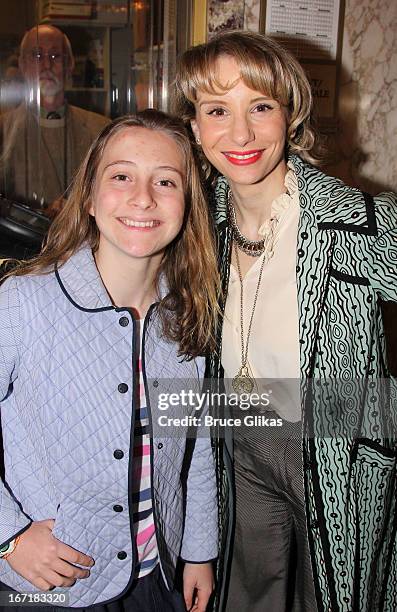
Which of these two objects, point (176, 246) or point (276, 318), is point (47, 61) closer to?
point (176, 246)

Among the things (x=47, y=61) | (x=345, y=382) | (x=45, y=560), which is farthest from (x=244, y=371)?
(x=47, y=61)

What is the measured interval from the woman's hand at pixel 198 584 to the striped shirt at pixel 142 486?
0.22 meters

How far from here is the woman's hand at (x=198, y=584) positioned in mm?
1698

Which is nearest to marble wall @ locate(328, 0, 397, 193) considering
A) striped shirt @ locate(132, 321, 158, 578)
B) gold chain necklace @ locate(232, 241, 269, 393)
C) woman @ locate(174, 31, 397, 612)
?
woman @ locate(174, 31, 397, 612)

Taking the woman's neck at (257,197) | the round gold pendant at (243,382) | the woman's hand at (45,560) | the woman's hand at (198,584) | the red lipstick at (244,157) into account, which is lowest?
the woman's hand at (198,584)

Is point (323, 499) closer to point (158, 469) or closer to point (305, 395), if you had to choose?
point (305, 395)

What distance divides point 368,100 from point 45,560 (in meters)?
2.33

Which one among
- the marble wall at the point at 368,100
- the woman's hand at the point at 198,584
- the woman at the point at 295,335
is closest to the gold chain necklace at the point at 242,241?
the woman at the point at 295,335

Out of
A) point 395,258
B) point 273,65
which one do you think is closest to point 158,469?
point 395,258

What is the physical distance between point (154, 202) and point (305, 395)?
0.57 metres

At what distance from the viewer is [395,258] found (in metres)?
1.58

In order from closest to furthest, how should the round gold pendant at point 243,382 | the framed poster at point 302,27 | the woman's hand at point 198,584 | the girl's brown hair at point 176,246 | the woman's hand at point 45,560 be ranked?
the woman's hand at point 45,560
the girl's brown hair at point 176,246
the woman's hand at point 198,584
the round gold pendant at point 243,382
the framed poster at point 302,27

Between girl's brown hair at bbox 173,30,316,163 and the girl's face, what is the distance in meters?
0.29

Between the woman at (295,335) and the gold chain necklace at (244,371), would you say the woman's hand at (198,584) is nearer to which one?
the woman at (295,335)
